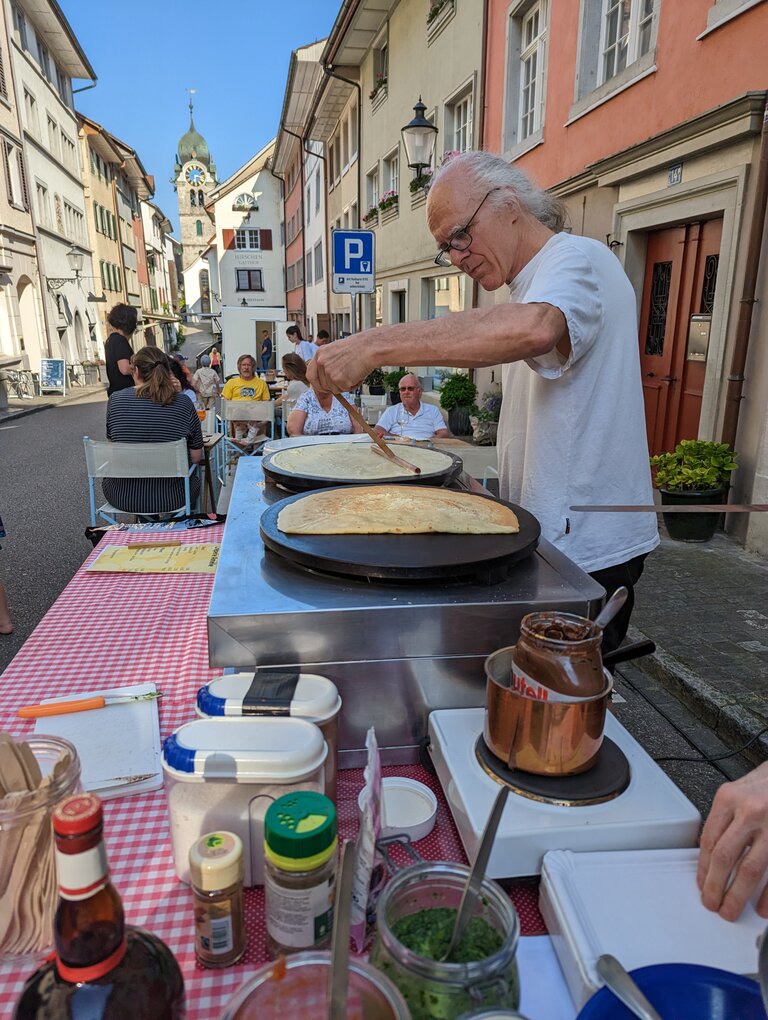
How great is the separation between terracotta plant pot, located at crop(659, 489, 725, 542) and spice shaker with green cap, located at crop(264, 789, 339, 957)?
519cm

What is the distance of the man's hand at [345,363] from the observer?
5.04 ft

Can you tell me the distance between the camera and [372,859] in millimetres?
853

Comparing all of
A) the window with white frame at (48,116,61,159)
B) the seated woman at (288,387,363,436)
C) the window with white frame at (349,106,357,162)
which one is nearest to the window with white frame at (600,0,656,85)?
the seated woman at (288,387,363,436)

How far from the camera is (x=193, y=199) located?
73562 millimetres

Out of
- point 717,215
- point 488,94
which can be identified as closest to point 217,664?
point 717,215

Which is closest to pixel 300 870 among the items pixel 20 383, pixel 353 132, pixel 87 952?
pixel 87 952

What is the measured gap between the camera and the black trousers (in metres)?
1.79

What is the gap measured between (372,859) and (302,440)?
2.34 metres

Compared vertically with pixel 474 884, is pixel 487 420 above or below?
below

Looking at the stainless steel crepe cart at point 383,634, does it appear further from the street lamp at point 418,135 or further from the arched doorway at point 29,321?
the arched doorway at point 29,321

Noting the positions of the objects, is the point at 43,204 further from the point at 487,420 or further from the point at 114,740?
the point at 114,740

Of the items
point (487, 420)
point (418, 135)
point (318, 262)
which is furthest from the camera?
point (318, 262)

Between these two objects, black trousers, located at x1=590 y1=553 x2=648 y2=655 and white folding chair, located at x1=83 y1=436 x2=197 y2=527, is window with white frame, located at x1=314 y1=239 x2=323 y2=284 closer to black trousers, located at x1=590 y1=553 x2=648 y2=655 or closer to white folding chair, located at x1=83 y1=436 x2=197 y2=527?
white folding chair, located at x1=83 y1=436 x2=197 y2=527

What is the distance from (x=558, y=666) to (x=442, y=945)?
41 cm
